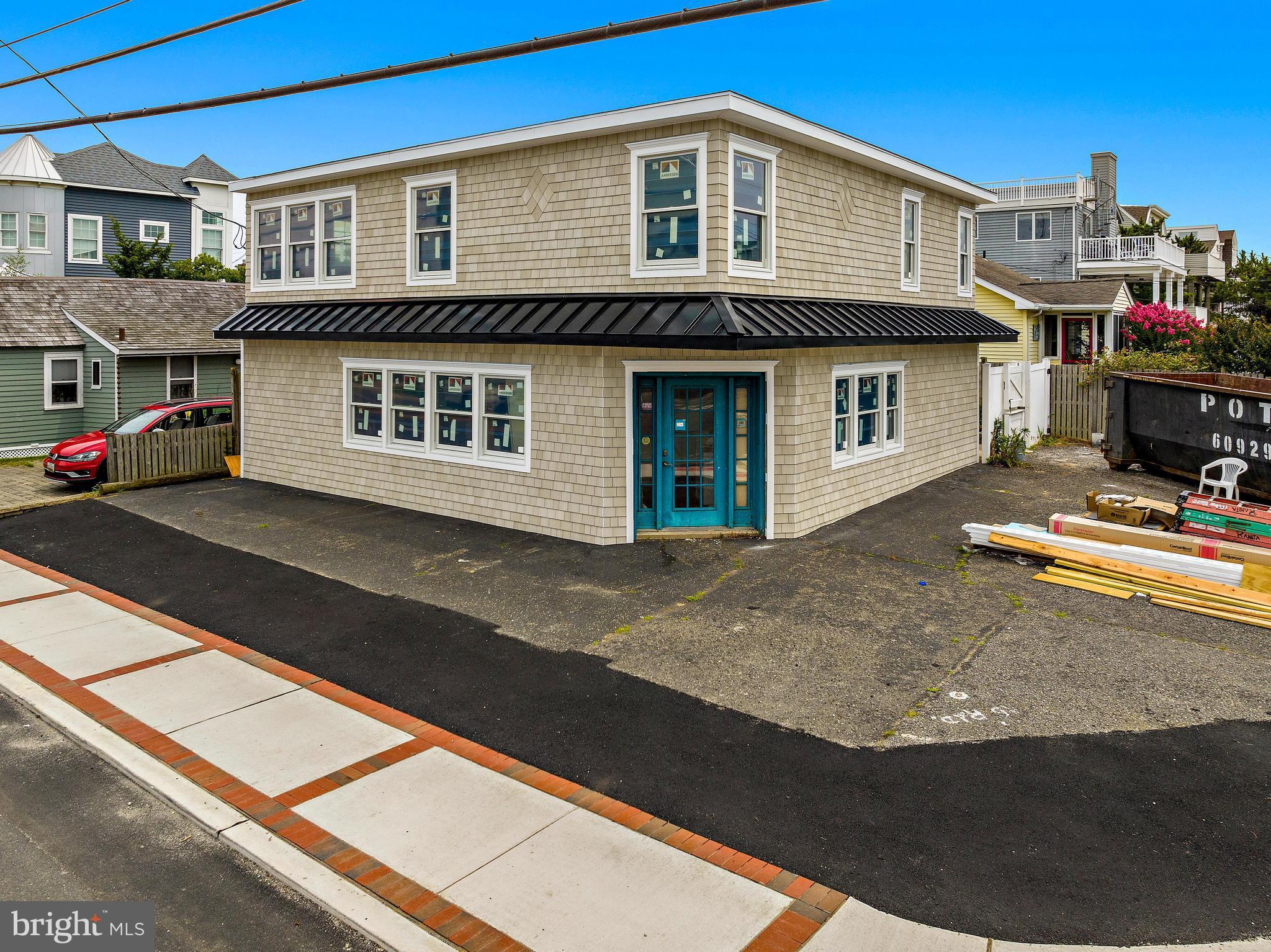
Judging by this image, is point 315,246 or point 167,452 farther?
point 167,452

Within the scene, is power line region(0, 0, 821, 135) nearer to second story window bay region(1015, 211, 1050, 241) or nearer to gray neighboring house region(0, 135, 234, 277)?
gray neighboring house region(0, 135, 234, 277)

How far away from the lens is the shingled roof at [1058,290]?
2852 centimetres

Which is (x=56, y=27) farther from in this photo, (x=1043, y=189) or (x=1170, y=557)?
(x=1043, y=189)

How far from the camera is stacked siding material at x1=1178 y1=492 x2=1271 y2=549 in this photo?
35.4 ft

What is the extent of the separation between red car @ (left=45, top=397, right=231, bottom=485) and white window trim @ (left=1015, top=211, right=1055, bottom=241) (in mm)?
31085

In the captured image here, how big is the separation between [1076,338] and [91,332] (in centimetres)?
3074

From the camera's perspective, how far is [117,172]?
37750mm

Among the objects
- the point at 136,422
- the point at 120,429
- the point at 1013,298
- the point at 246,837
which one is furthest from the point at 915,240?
the point at 120,429

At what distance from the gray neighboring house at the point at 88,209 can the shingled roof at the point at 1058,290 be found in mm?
28451

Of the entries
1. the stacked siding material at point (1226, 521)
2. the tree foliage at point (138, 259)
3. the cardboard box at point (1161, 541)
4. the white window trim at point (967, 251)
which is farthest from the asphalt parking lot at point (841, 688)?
the tree foliage at point (138, 259)

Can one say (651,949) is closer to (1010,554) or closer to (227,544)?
(1010,554)

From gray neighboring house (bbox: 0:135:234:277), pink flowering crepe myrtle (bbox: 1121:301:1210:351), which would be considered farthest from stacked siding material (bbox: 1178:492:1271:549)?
gray neighboring house (bbox: 0:135:234:277)

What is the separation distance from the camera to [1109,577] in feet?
34.7

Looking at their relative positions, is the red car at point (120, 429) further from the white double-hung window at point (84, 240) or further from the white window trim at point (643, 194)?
the white double-hung window at point (84, 240)
